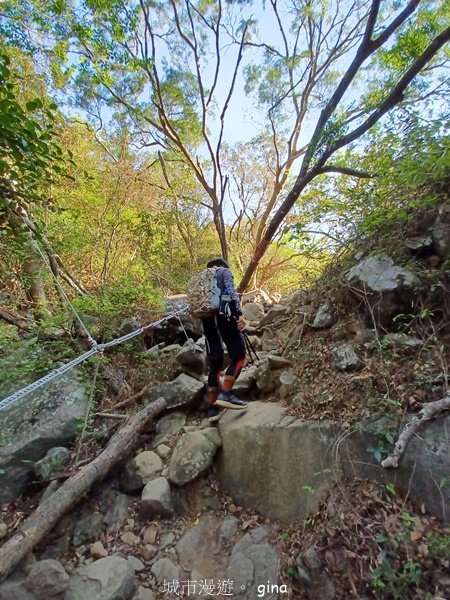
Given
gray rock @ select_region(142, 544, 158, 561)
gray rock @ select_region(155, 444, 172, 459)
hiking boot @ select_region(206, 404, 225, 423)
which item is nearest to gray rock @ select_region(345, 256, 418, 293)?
hiking boot @ select_region(206, 404, 225, 423)

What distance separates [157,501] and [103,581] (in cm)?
70

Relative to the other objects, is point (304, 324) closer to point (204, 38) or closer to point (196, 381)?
point (196, 381)

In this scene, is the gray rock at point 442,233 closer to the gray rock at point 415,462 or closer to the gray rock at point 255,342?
the gray rock at point 415,462

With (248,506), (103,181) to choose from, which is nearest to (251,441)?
(248,506)

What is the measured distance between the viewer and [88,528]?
2.91 meters

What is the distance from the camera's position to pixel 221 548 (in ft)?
8.91

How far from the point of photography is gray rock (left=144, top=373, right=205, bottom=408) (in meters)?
4.09

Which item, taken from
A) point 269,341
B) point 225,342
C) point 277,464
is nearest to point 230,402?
point 225,342

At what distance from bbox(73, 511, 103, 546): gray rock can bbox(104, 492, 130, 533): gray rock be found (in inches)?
3.1

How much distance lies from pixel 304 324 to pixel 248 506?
7.26 ft

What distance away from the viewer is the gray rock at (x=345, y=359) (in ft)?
9.82

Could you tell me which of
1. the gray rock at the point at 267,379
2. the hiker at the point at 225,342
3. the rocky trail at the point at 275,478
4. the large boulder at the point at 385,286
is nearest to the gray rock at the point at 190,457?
the rocky trail at the point at 275,478

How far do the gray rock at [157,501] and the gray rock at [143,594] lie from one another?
1.94ft

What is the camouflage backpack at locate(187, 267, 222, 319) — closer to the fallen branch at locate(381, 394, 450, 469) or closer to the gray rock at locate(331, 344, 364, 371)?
the gray rock at locate(331, 344, 364, 371)
